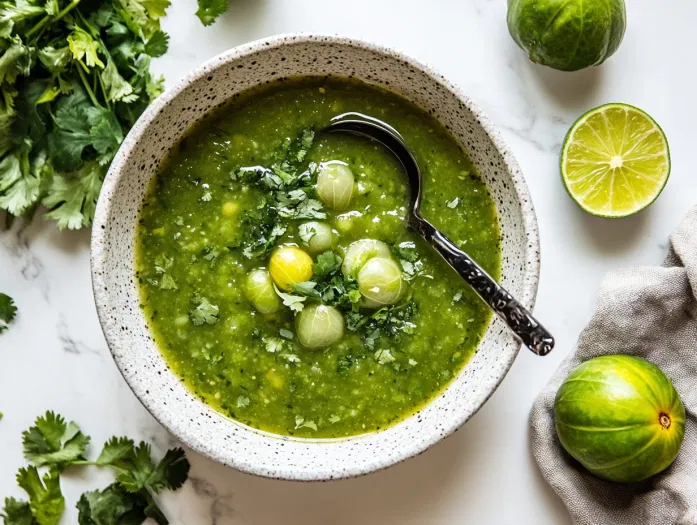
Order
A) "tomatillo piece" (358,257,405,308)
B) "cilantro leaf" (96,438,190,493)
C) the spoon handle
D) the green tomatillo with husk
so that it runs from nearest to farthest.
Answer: the spoon handle < "tomatillo piece" (358,257,405,308) < the green tomatillo with husk < "cilantro leaf" (96,438,190,493)

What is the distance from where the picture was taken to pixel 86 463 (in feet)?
9.21

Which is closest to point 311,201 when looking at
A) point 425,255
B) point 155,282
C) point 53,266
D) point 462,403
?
point 425,255

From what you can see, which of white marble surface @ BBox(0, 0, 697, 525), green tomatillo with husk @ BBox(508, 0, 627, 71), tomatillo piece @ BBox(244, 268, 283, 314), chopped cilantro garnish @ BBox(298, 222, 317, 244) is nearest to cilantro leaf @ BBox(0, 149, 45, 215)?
white marble surface @ BBox(0, 0, 697, 525)

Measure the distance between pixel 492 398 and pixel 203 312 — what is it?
42.3 inches

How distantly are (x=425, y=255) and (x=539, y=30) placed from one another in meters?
0.85

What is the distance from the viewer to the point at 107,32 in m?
2.70

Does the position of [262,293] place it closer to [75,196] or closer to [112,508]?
[75,196]

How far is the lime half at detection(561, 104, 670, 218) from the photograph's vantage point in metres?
2.79

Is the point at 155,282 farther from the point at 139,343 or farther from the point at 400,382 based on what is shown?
the point at 400,382

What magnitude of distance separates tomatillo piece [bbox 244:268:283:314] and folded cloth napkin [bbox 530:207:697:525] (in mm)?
1008

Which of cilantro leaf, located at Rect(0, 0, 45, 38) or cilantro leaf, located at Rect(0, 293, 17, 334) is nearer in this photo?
cilantro leaf, located at Rect(0, 0, 45, 38)

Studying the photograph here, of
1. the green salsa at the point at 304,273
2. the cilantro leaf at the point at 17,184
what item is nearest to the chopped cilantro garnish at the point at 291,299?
the green salsa at the point at 304,273

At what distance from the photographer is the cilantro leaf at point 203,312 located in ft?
8.52

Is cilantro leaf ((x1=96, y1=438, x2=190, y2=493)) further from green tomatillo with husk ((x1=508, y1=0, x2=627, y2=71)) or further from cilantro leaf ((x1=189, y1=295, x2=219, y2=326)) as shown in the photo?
green tomatillo with husk ((x1=508, y1=0, x2=627, y2=71))
